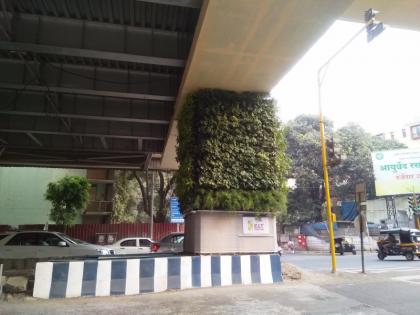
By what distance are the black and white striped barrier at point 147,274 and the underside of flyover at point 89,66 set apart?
5.65 meters

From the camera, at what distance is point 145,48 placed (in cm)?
1109

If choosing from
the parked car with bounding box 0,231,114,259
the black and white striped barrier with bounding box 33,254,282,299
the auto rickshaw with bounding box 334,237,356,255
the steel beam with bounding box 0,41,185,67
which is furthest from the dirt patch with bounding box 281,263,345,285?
the auto rickshaw with bounding box 334,237,356,255

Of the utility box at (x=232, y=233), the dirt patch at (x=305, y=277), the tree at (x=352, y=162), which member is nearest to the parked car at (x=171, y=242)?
the utility box at (x=232, y=233)

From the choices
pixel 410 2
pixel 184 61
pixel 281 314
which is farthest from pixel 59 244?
pixel 410 2

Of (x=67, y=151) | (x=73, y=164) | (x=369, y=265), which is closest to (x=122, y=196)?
(x=73, y=164)

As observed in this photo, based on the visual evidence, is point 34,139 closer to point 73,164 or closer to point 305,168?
point 73,164

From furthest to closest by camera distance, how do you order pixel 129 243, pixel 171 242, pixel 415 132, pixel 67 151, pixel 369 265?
1. pixel 415 132
2. pixel 129 243
3. pixel 67 151
4. pixel 171 242
5. pixel 369 265

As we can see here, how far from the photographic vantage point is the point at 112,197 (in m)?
36.0

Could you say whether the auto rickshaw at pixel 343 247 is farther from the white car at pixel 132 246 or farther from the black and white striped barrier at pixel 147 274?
the black and white striped barrier at pixel 147 274

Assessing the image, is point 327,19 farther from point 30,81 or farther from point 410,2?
point 30,81

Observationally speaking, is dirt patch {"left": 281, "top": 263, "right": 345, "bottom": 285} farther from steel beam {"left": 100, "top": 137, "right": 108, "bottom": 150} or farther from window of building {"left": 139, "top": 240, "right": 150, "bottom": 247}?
window of building {"left": 139, "top": 240, "right": 150, "bottom": 247}

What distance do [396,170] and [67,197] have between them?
94.9 feet

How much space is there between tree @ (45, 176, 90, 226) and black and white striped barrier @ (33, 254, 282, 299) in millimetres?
20205

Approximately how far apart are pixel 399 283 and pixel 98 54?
1028 cm
